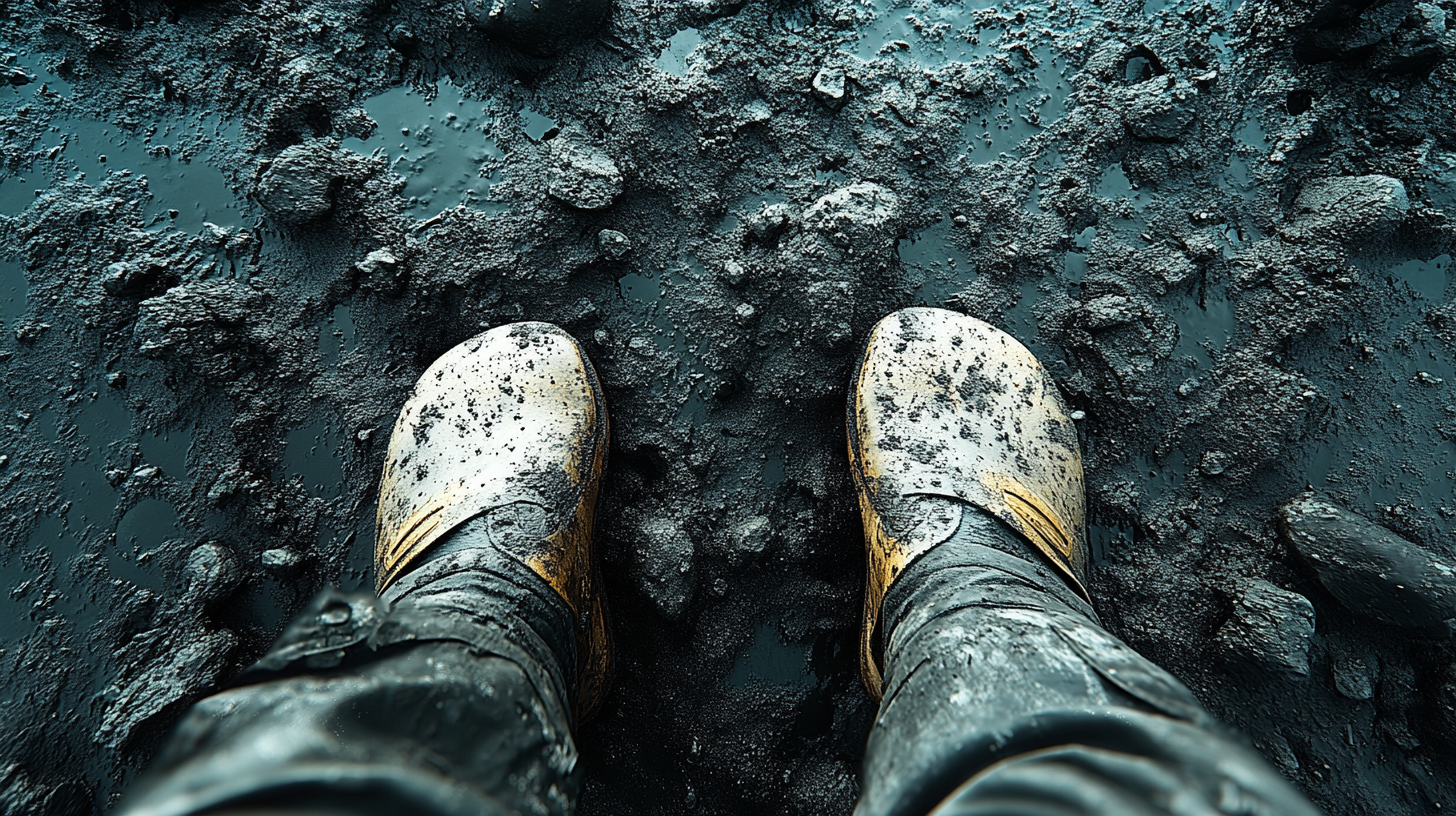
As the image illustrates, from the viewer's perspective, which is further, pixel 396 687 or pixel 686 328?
pixel 686 328

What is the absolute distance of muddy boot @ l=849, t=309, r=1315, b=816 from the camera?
0.58 meters

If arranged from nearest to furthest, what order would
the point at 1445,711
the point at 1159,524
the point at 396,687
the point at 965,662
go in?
the point at 396,687 → the point at 965,662 → the point at 1445,711 → the point at 1159,524

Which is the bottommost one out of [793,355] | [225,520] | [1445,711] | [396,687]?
[1445,711]

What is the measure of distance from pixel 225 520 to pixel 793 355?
4.27 ft

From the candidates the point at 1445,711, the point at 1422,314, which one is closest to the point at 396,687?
the point at 1445,711

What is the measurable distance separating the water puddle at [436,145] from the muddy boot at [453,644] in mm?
381

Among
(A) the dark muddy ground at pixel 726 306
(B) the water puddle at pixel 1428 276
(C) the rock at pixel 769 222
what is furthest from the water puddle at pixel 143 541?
(B) the water puddle at pixel 1428 276

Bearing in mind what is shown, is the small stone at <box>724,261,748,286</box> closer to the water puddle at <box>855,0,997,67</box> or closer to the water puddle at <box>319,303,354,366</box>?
the water puddle at <box>855,0,997,67</box>

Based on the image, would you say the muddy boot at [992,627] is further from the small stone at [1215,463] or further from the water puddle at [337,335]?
the water puddle at [337,335]

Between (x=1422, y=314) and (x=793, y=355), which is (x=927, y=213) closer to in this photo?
(x=793, y=355)

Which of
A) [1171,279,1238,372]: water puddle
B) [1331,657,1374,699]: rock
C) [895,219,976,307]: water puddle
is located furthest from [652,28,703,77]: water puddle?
[1331,657,1374,699]: rock

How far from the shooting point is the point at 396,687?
27.0 inches

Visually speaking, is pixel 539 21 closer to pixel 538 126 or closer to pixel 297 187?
pixel 538 126

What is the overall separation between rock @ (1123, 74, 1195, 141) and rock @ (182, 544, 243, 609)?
7.48 feet
